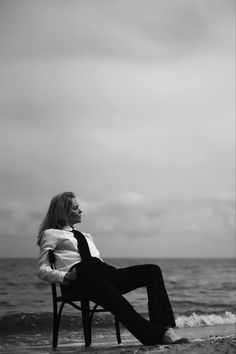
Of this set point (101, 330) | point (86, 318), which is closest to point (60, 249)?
point (86, 318)

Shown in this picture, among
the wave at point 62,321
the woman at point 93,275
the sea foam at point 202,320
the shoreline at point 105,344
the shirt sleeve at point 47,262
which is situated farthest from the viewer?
the sea foam at point 202,320

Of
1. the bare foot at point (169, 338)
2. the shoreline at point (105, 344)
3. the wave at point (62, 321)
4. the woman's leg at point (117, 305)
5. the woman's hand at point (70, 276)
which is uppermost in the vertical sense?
the woman's hand at point (70, 276)

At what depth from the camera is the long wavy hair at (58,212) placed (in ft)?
11.9

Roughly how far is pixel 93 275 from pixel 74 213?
0.54 meters

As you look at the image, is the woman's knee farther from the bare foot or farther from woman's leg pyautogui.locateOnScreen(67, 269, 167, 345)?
the bare foot

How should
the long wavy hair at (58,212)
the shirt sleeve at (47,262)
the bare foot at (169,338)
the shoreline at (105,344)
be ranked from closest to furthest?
the shoreline at (105,344) → the bare foot at (169,338) → the shirt sleeve at (47,262) → the long wavy hair at (58,212)

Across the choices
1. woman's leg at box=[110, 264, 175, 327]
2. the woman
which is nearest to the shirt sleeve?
the woman

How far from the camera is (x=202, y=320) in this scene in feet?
26.5

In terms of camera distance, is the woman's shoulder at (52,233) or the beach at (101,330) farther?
the woman's shoulder at (52,233)

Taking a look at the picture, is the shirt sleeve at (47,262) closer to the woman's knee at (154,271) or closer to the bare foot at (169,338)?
the woman's knee at (154,271)

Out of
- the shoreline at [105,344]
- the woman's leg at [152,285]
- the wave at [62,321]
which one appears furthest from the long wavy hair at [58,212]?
the wave at [62,321]

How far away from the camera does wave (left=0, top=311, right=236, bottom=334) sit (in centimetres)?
695

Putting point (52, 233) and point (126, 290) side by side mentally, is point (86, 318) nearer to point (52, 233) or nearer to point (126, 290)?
point (126, 290)

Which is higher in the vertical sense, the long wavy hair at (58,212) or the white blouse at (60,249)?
the long wavy hair at (58,212)
